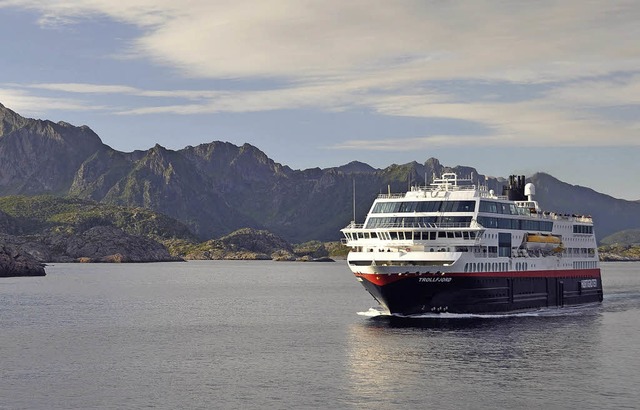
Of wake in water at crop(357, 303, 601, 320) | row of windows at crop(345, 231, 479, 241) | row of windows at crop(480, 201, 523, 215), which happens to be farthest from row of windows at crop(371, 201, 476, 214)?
wake in water at crop(357, 303, 601, 320)

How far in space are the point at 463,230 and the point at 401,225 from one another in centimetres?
693

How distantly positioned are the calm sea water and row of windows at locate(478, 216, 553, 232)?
10.9 meters

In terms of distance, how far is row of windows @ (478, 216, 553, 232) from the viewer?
9950 cm

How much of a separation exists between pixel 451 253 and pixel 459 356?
2021cm

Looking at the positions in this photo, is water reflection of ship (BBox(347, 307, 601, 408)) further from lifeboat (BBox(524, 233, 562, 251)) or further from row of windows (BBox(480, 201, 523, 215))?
row of windows (BBox(480, 201, 523, 215))

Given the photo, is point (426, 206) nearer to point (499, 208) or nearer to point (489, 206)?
point (489, 206)

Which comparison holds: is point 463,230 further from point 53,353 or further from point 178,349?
point 53,353

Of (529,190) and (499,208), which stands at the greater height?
(529,190)

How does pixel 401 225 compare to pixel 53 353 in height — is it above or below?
above

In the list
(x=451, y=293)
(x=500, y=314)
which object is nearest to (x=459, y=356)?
(x=451, y=293)

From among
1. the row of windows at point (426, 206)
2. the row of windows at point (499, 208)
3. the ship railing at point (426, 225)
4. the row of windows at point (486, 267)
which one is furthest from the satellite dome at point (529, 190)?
the ship railing at point (426, 225)

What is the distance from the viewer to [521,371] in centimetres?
6694

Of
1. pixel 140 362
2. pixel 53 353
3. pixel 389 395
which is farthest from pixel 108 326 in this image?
pixel 389 395

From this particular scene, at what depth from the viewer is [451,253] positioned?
3625 inches
